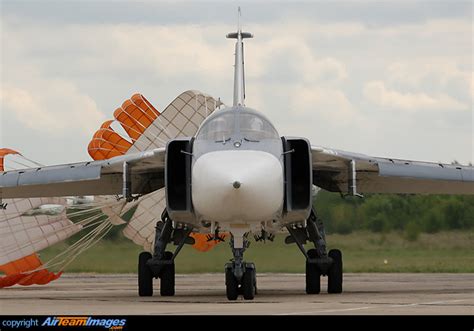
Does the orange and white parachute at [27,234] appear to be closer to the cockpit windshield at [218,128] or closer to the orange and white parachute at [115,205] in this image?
the orange and white parachute at [115,205]

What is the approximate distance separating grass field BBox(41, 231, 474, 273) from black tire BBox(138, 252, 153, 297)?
5.70m

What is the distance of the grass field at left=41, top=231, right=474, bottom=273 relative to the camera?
2489cm

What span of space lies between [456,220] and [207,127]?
11.4 m

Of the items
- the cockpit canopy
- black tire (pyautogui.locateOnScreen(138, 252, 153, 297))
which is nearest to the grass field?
black tire (pyautogui.locateOnScreen(138, 252, 153, 297))

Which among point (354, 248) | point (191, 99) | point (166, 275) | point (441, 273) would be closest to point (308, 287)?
point (166, 275)

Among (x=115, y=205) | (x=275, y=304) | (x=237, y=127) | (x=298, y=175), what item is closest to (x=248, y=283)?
(x=275, y=304)

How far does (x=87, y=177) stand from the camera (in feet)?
61.8

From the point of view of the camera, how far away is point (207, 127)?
1669cm

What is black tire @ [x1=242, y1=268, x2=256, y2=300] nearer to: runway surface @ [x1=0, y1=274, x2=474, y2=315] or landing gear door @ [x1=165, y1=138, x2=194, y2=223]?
runway surface @ [x1=0, y1=274, x2=474, y2=315]

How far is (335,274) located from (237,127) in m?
3.56

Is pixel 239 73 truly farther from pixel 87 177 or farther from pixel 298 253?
pixel 298 253

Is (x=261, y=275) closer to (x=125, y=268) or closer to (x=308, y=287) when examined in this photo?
(x=125, y=268)

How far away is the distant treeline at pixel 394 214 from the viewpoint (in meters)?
26.5
